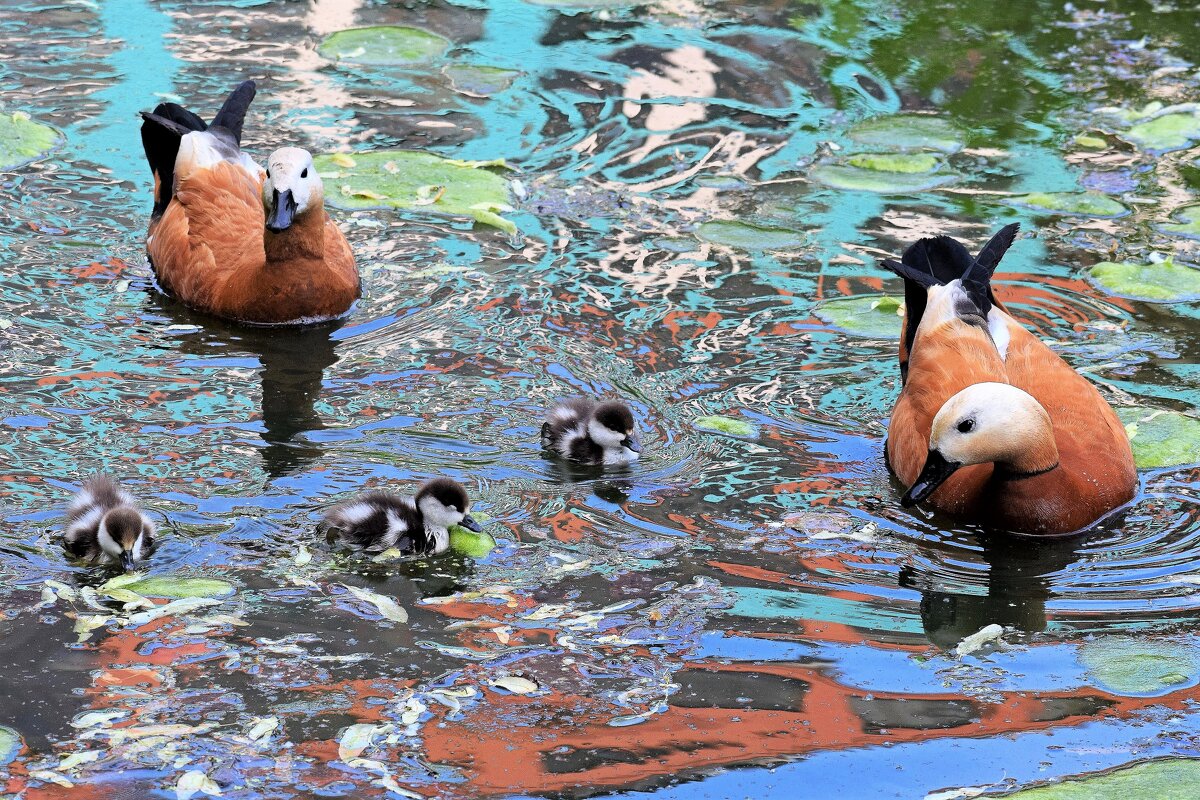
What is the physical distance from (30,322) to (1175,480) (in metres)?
5.52

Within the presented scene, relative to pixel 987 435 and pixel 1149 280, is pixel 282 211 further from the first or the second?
pixel 1149 280

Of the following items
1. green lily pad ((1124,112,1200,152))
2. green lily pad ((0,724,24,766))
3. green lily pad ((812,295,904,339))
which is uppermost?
green lily pad ((1124,112,1200,152))

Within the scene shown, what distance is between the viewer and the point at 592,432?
6449mm

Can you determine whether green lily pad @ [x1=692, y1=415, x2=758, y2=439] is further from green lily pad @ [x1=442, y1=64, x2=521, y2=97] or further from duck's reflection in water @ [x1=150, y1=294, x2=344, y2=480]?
green lily pad @ [x1=442, y1=64, x2=521, y2=97]

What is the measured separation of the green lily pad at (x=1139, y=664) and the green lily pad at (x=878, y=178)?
4.66 meters

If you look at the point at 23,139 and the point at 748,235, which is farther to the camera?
the point at 23,139

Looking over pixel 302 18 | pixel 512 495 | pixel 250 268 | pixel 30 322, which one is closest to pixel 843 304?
pixel 512 495

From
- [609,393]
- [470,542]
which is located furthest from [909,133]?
[470,542]

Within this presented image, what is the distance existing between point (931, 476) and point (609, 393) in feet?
5.79

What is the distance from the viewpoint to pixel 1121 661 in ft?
17.4

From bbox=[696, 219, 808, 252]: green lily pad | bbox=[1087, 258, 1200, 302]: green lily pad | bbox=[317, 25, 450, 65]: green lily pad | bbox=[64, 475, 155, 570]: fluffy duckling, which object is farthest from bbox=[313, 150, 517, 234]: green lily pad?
bbox=[64, 475, 155, 570]: fluffy duckling

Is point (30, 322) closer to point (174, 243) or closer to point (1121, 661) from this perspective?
point (174, 243)

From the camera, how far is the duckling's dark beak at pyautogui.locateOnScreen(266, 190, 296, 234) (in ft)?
25.7

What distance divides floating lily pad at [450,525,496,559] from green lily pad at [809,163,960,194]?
4.57m
